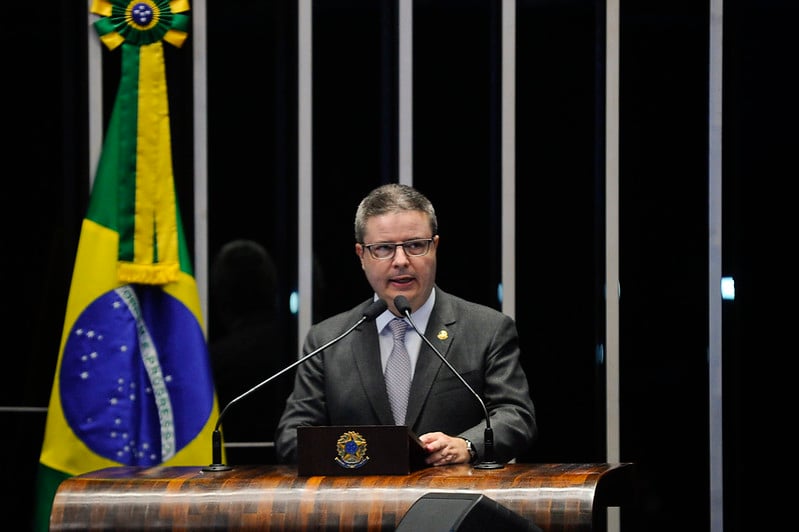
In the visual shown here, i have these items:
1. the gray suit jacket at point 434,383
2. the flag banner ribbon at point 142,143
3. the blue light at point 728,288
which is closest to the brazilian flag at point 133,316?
the flag banner ribbon at point 142,143

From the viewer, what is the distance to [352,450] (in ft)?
8.00

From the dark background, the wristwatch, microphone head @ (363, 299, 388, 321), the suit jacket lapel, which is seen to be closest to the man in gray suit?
the suit jacket lapel

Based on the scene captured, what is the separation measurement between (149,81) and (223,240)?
0.55m

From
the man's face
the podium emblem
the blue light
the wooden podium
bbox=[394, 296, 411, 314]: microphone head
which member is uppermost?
the man's face

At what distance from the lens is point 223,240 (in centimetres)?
383

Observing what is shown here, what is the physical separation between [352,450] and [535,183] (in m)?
1.60

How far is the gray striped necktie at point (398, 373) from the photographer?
3.00 m

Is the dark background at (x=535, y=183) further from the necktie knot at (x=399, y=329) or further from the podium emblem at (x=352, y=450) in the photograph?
the podium emblem at (x=352, y=450)

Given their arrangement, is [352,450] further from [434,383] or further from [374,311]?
[434,383]

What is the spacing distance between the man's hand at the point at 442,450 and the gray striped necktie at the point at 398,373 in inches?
14.1

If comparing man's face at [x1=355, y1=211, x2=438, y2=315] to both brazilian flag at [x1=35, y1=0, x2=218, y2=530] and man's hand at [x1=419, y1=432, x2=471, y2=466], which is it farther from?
brazilian flag at [x1=35, y1=0, x2=218, y2=530]

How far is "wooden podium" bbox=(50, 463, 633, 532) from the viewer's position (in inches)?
89.4

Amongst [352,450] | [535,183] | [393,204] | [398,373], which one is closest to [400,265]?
[393,204]

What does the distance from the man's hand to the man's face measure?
47cm
